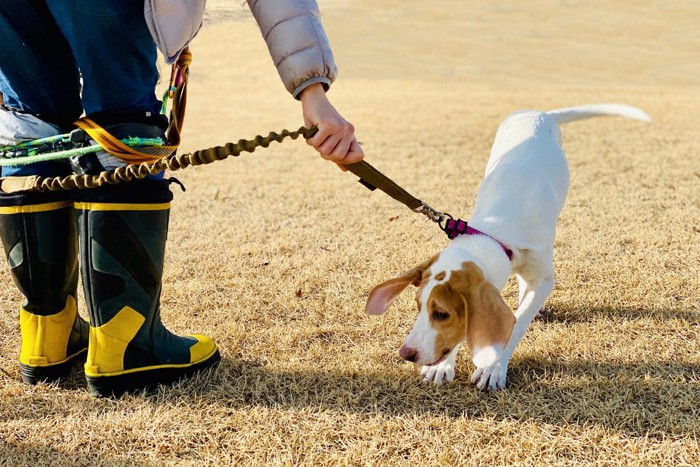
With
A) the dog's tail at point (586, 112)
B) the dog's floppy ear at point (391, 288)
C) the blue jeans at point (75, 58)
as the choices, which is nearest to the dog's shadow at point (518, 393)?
the dog's floppy ear at point (391, 288)

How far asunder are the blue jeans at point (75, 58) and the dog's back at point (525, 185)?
123 cm

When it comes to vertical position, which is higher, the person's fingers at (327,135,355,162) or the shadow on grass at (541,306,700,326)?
the person's fingers at (327,135,355,162)

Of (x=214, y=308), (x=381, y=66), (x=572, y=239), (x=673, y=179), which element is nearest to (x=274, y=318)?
(x=214, y=308)

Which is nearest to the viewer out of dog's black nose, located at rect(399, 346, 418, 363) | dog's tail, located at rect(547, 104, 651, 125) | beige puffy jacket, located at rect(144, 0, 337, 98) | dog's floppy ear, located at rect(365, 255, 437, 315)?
beige puffy jacket, located at rect(144, 0, 337, 98)

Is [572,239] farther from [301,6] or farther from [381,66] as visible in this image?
[381,66]

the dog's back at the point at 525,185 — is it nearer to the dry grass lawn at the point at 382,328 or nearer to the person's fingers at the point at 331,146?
the dry grass lawn at the point at 382,328

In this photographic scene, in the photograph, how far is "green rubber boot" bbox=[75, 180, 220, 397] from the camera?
197 cm

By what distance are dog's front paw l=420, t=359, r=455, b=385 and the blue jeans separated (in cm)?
120

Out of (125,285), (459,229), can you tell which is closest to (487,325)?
(459,229)

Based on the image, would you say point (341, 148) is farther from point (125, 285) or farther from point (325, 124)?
point (125, 285)

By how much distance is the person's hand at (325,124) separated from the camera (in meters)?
1.78

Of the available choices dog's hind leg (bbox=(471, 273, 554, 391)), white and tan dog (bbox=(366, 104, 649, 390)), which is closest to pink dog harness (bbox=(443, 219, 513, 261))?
white and tan dog (bbox=(366, 104, 649, 390))

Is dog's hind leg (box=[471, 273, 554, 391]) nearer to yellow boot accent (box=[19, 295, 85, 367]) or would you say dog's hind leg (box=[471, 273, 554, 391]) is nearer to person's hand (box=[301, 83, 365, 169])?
person's hand (box=[301, 83, 365, 169])

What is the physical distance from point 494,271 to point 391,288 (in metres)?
0.33
